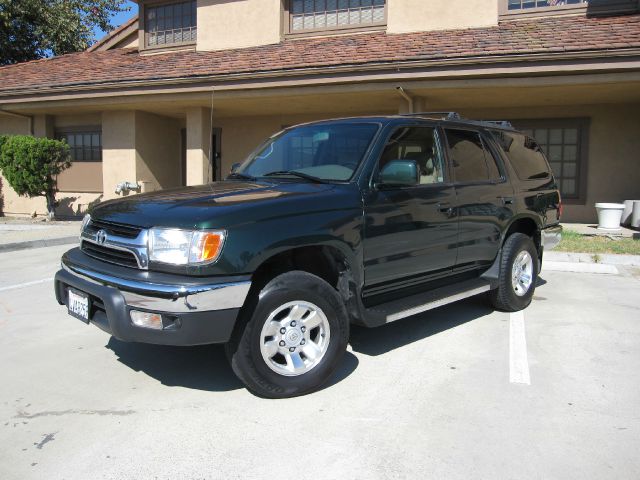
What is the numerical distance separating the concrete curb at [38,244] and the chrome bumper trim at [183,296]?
7462 millimetres

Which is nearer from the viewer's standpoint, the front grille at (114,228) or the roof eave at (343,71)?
the front grille at (114,228)

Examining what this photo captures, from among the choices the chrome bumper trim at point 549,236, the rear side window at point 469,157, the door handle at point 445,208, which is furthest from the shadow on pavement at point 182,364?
the chrome bumper trim at point 549,236

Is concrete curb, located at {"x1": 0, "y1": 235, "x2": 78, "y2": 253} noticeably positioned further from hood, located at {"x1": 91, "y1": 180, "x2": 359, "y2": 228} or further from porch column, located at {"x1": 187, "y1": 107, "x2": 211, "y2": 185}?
hood, located at {"x1": 91, "y1": 180, "x2": 359, "y2": 228}

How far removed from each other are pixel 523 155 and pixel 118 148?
11299 millimetres

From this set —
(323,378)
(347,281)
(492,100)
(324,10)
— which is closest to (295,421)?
(323,378)

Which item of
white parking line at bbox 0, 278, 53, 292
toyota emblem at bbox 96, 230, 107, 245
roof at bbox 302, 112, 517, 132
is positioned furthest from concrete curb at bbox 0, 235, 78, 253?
roof at bbox 302, 112, 517, 132

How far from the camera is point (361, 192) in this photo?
3.98m

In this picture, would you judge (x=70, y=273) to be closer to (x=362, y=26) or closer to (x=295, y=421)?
(x=295, y=421)

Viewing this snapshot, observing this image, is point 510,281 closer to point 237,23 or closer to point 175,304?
point 175,304

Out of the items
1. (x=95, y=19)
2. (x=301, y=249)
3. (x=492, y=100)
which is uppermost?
(x=95, y=19)

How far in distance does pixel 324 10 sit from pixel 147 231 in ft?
38.3

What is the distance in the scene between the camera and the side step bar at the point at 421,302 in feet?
13.2

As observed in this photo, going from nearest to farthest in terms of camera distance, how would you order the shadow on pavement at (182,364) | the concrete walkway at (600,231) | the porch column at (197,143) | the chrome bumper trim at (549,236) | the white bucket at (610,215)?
1. the shadow on pavement at (182,364)
2. the chrome bumper trim at (549,236)
3. the concrete walkway at (600,231)
4. the white bucket at (610,215)
5. the porch column at (197,143)

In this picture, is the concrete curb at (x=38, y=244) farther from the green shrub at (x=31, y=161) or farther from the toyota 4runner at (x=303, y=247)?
the toyota 4runner at (x=303, y=247)
